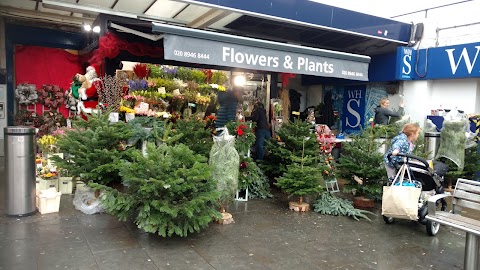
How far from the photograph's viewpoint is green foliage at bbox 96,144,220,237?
4.17 m

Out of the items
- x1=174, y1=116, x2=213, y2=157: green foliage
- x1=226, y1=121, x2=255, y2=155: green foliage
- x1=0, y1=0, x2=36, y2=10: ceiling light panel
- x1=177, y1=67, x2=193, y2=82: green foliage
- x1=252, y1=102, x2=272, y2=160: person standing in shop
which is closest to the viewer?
x1=174, y1=116, x2=213, y2=157: green foliage

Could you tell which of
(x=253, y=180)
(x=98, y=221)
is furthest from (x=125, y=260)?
(x=253, y=180)

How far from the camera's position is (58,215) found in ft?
17.5

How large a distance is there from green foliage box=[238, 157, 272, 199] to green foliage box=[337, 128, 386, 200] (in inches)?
59.9

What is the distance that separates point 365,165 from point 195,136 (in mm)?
2989

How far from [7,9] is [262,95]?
7.09 meters

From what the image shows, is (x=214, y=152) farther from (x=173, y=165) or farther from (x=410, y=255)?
(x=410, y=255)

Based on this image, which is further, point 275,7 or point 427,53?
point 427,53

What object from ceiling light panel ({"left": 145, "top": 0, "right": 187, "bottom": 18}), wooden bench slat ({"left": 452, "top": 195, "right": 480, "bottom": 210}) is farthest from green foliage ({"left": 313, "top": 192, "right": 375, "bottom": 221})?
ceiling light panel ({"left": 145, "top": 0, "right": 187, "bottom": 18})

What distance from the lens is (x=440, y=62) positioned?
895 centimetres

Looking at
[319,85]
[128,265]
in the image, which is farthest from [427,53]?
[128,265]

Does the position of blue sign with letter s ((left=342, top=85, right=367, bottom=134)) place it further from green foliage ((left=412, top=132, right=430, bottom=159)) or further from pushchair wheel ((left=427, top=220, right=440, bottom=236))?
pushchair wheel ((left=427, top=220, right=440, bottom=236))

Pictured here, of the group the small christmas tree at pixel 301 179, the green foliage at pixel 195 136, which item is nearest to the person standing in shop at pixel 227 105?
the green foliage at pixel 195 136

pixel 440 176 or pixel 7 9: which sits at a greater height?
pixel 7 9
